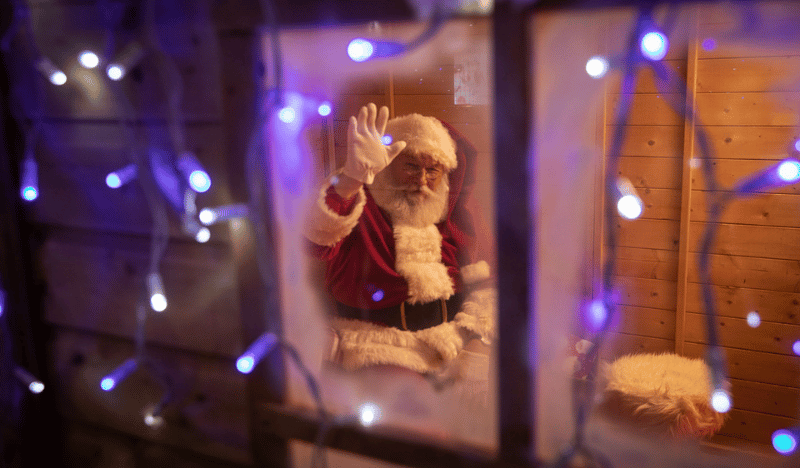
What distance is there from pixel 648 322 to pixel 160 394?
139 cm

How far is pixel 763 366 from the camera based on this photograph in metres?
1.49

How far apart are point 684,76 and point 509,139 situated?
1016 mm

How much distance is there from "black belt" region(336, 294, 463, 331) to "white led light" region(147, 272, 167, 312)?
367 mm

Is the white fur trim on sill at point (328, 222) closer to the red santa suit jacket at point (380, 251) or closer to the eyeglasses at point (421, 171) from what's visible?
the red santa suit jacket at point (380, 251)

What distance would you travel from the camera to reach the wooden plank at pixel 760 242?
58.8 inches

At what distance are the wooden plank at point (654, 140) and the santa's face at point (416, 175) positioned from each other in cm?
70

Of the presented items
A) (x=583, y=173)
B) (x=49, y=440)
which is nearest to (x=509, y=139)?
(x=583, y=173)

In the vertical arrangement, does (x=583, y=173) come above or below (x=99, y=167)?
below

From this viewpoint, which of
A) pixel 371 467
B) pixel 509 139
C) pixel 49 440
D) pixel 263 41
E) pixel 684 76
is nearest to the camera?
pixel 509 139

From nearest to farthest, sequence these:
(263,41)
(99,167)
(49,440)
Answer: (263,41) < (99,167) < (49,440)

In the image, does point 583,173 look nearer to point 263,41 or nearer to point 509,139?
point 509,139

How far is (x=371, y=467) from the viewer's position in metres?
0.97

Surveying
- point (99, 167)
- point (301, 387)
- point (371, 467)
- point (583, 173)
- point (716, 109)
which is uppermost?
point (716, 109)

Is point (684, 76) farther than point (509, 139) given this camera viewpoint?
Yes
